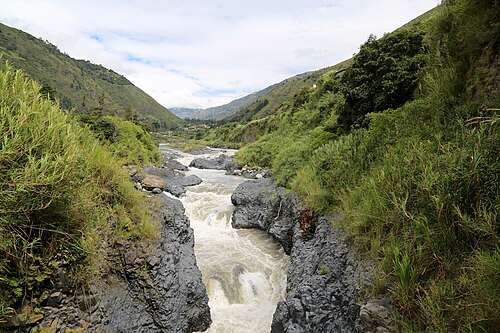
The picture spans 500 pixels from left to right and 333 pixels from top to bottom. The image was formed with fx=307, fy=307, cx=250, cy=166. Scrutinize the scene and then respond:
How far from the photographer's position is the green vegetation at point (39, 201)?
3666 millimetres

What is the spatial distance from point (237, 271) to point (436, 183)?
20.2ft

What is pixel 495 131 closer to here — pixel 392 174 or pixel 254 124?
pixel 392 174

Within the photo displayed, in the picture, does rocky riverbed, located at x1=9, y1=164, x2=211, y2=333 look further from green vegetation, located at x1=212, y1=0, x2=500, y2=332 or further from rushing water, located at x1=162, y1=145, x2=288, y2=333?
green vegetation, located at x1=212, y1=0, x2=500, y2=332

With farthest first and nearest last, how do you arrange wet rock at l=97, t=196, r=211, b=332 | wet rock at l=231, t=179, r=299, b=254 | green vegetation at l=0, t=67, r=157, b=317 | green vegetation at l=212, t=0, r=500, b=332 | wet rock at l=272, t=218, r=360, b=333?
wet rock at l=231, t=179, r=299, b=254 < wet rock at l=97, t=196, r=211, b=332 < wet rock at l=272, t=218, r=360, b=333 < green vegetation at l=0, t=67, r=157, b=317 < green vegetation at l=212, t=0, r=500, b=332

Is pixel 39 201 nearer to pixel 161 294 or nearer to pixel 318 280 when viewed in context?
pixel 161 294

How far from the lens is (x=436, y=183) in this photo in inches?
170

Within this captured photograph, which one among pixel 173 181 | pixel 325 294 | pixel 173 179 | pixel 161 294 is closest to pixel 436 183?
pixel 325 294

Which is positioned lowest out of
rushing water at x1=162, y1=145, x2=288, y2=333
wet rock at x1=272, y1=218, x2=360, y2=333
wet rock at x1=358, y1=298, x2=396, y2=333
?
rushing water at x1=162, y1=145, x2=288, y2=333

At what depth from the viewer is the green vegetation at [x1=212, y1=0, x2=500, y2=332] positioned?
3.44 m

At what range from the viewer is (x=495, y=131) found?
4359 mm

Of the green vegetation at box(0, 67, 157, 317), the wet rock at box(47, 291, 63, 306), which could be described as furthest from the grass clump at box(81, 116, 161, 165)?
the wet rock at box(47, 291, 63, 306)

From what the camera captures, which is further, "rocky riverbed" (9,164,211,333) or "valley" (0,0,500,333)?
"rocky riverbed" (9,164,211,333)

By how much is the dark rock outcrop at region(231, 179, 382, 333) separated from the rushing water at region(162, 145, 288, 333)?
0.84 meters

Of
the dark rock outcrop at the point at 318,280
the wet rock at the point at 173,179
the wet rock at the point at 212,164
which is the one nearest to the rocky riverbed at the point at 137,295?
the dark rock outcrop at the point at 318,280
